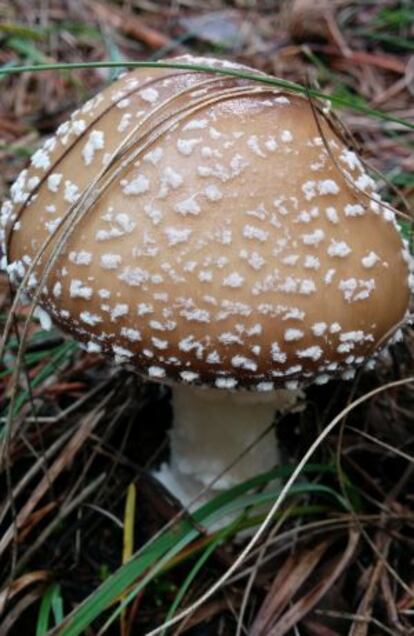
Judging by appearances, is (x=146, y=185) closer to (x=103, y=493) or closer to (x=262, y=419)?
(x=262, y=419)

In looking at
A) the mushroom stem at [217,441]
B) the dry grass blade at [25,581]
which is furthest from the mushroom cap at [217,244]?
the dry grass blade at [25,581]

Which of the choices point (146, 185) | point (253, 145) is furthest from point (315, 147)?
point (146, 185)

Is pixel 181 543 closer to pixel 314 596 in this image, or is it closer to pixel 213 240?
pixel 314 596

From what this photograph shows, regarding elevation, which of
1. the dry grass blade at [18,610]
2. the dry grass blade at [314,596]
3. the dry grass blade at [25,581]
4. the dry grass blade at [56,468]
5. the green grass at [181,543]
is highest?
the dry grass blade at [56,468]

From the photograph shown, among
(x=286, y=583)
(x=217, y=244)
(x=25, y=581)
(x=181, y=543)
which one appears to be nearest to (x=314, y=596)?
(x=286, y=583)

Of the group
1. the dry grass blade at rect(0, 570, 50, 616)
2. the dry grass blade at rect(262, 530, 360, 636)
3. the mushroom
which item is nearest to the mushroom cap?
the mushroom

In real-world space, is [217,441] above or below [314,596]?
above

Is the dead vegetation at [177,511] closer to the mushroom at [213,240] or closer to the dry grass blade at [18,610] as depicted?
the dry grass blade at [18,610]
